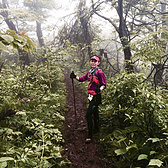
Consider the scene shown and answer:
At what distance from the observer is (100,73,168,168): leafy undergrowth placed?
2609 mm

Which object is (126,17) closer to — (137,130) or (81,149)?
(137,130)

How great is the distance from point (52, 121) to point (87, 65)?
849 centimetres

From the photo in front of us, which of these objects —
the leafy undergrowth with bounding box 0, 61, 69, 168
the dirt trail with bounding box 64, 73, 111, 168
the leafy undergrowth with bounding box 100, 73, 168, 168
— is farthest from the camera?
the dirt trail with bounding box 64, 73, 111, 168

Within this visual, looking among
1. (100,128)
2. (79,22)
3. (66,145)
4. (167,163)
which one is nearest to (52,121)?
(66,145)

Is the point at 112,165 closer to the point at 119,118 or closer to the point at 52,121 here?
the point at 119,118

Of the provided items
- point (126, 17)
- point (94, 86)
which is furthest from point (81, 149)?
point (126, 17)

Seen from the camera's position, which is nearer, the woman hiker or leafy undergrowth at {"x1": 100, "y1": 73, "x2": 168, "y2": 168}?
leafy undergrowth at {"x1": 100, "y1": 73, "x2": 168, "y2": 168}

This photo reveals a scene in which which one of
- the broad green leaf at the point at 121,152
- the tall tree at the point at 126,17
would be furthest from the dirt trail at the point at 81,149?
the tall tree at the point at 126,17

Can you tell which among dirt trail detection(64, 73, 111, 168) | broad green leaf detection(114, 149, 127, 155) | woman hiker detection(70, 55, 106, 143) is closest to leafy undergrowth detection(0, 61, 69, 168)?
dirt trail detection(64, 73, 111, 168)

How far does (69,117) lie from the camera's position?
17.5 ft

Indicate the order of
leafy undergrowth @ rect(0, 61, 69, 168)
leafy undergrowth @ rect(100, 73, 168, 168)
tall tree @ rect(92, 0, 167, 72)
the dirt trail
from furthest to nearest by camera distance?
tall tree @ rect(92, 0, 167, 72), the dirt trail, leafy undergrowth @ rect(100, 73, 168, 168), leafy undergrowth @ rect(0, 61, 69, 168)

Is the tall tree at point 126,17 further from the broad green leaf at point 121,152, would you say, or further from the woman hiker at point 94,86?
the broad green leaf at point 121,152

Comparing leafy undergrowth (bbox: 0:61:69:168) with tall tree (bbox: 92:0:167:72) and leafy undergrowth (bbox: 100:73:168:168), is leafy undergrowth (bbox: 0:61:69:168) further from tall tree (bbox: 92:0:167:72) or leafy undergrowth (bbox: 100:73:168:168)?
tall tree (bbox: 92:0:167:72)

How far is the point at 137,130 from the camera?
3.18 m
